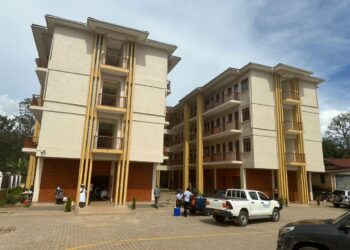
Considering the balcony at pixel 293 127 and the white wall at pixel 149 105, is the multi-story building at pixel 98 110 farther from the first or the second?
the balcony at pixel 293 127

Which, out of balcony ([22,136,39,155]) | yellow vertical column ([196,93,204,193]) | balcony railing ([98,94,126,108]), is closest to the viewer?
balcony ([22,136,39,155])

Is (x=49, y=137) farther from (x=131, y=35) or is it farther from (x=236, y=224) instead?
(x=236, y=224)

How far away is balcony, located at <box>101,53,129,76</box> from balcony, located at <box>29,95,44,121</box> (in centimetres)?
580

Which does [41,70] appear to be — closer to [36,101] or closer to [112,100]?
[36,101]

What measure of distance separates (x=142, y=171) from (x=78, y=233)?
12.2 meters

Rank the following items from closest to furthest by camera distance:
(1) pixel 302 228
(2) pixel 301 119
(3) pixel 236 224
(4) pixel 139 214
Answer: (1) pixel 302 228 < (3) pixel 236 224 < (4) pixel 139 214 < (2) pixel 301 119

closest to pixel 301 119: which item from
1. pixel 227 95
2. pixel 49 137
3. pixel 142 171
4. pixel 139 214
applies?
pixel 227 95

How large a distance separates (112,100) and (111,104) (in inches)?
18.6

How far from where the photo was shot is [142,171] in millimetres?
23984

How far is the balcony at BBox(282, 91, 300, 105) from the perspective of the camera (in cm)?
2877

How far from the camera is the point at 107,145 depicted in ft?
75.2

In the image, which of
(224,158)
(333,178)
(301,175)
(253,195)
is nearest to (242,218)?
(253,195)

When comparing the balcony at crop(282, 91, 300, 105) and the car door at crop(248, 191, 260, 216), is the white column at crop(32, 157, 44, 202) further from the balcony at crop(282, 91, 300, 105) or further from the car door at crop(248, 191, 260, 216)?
the balcony at crop(282, 91, 300, 105)

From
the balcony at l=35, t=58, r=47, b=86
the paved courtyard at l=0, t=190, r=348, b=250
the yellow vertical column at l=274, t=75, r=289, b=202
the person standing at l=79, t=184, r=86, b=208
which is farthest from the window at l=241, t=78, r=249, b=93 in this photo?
the balcony at l=35, t=58, r=47, b=86
